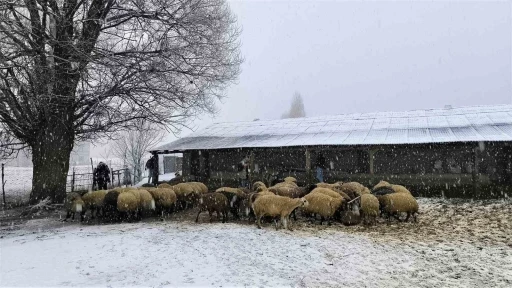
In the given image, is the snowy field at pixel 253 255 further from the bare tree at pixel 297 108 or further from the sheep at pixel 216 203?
the bare tree at pixel 297 108

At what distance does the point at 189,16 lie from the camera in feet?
40.2

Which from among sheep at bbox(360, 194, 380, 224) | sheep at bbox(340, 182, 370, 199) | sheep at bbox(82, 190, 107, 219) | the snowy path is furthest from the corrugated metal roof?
the snowy path

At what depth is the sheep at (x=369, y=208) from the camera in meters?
10.1

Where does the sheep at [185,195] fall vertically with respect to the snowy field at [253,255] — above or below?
above

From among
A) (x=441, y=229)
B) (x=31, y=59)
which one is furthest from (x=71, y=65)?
(x=441, y=229)

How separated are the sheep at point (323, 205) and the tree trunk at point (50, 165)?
334 inches

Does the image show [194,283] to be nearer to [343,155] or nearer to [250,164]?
[250,164]

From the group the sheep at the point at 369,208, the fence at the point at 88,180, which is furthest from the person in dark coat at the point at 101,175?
the sheep at the point at 369,208

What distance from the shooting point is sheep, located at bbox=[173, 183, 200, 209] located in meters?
12.9

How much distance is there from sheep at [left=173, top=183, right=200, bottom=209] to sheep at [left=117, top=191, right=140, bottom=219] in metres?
2.31

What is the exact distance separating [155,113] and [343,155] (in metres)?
12.5

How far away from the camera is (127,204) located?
10.5 m

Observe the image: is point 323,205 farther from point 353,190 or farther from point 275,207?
point 353,190

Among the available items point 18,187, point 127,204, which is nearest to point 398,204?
point 127,204
